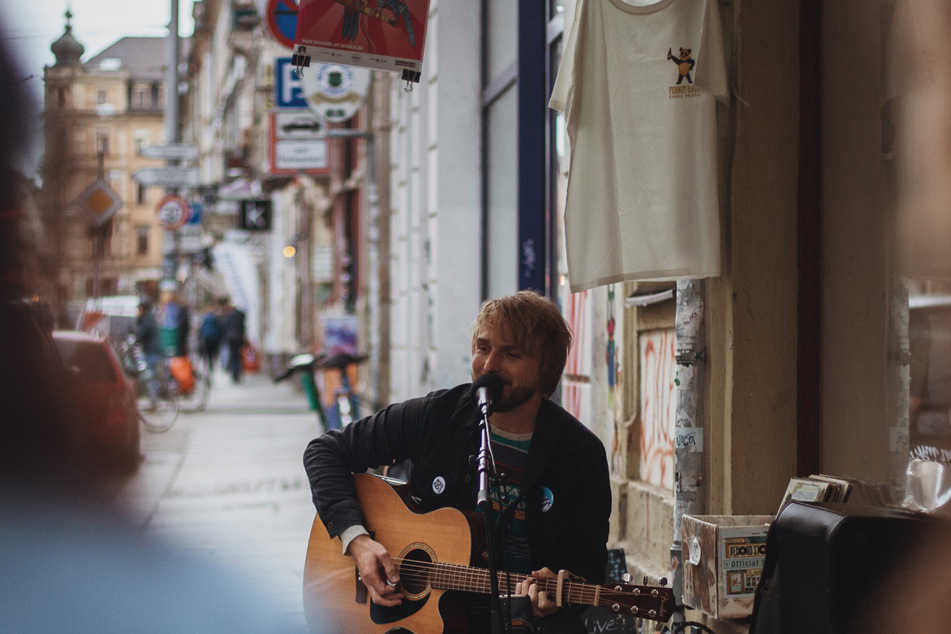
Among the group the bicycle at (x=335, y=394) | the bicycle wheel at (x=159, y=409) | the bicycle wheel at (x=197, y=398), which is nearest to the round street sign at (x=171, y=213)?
the bicycle wheel at (x=197, y=398)

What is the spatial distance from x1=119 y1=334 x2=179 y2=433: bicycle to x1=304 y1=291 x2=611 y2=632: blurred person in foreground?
1106cm

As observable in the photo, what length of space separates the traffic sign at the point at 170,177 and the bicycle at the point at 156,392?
3.67m

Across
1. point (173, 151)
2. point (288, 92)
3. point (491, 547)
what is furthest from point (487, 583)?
point (173, 151)

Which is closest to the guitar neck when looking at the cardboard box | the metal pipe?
the cardboard box

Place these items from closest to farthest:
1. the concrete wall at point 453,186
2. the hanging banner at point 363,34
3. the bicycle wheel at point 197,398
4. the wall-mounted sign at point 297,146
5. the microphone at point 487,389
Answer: the microphone at point 487,389 < the hanging banner at point 363,34 < the concrete wall at point 453,186 < the wall-mounted sign at point 297,146 < the bicycle wheel at point 197,398

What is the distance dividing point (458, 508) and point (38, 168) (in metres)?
1.81

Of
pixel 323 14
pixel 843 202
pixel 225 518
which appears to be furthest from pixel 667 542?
pixel 225 518

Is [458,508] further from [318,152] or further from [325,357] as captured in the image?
[318,152]

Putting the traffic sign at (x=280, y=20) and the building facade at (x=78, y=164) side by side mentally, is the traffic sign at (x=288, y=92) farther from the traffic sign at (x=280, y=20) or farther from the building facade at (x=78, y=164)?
the building facade at (x=78, y=164)

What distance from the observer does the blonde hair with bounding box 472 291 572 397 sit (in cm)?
354

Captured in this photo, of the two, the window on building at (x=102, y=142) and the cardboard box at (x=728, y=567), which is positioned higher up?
the window on building at (x=102, y=142)

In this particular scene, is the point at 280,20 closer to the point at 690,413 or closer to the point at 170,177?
the point at 170,177

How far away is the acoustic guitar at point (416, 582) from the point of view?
3.10 m

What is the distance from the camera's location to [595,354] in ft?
19.9
